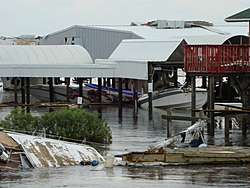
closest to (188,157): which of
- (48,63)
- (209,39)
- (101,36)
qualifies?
(48,63)

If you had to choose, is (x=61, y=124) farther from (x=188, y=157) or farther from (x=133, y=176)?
(x=133, y=176)

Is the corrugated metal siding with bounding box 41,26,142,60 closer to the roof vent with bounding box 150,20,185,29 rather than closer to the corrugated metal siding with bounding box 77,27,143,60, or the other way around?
the corrugated metal siding with bounding box 77,27,143,60

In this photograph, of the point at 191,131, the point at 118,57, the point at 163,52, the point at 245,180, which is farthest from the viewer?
the point at 118,57

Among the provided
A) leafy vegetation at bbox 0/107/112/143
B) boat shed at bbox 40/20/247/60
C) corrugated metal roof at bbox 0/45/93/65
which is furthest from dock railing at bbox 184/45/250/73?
boat shed at bbox 40/20/247/60

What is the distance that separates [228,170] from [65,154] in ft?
20.4

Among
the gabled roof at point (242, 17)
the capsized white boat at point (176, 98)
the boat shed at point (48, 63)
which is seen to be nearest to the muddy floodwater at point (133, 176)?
the gabled roof at point (242, 17)

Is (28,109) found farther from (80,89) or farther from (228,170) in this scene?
(228,170)

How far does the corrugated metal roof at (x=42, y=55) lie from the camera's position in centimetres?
4975

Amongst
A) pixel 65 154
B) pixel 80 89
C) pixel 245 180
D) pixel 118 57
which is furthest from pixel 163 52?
pixel 245 180

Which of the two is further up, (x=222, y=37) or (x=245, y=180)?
(x=222, y=37)

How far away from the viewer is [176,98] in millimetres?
47219

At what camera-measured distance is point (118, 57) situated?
1901 inches

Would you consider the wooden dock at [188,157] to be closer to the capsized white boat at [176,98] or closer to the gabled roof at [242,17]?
the gabled roof at [242,17]

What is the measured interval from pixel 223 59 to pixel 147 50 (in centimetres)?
1421
